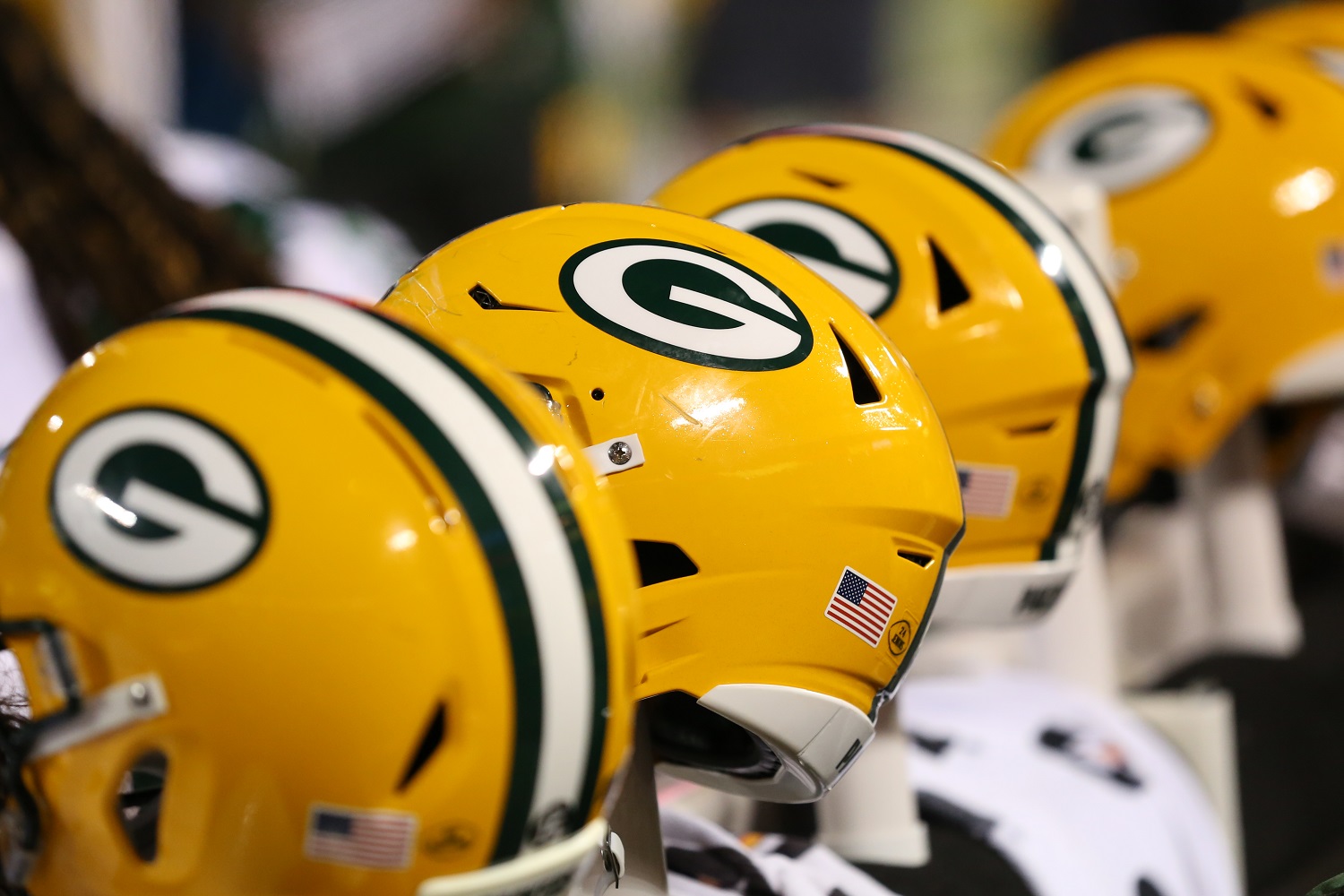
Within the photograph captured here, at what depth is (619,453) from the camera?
0.61 m

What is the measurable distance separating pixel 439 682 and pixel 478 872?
7 cm

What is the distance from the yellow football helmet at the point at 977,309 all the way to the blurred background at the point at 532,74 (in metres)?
1.59

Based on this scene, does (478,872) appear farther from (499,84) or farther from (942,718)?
(499,84)

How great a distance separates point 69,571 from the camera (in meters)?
0.48

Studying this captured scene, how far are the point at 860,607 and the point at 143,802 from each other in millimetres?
300

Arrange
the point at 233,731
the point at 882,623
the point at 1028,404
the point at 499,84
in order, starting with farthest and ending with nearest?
1. the point at 499,84
2. the point at 1028,404
3. the point at 882,623
4. the point at 233,731

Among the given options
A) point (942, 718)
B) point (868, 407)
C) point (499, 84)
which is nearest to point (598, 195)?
point (499, 84)

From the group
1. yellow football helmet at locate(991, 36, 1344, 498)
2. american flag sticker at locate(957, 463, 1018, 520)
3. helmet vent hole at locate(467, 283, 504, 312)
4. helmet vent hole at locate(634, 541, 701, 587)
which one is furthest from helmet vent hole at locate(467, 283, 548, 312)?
yellow football helmet at locate(991, 36, 1344, 498)

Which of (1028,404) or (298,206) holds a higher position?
(298,206)

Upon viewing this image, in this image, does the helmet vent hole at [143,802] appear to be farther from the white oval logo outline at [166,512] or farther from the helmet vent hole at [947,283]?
the helmet vent hole at [947,283]

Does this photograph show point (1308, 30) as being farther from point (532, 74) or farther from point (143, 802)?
point (532, 74)

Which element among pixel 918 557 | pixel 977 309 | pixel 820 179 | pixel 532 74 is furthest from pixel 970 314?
pixel 532 74

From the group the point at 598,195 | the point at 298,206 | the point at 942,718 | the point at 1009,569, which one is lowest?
the point at 942,718

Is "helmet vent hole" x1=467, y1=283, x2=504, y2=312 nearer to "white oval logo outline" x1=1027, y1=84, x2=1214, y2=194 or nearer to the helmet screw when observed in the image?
the helmet screw
